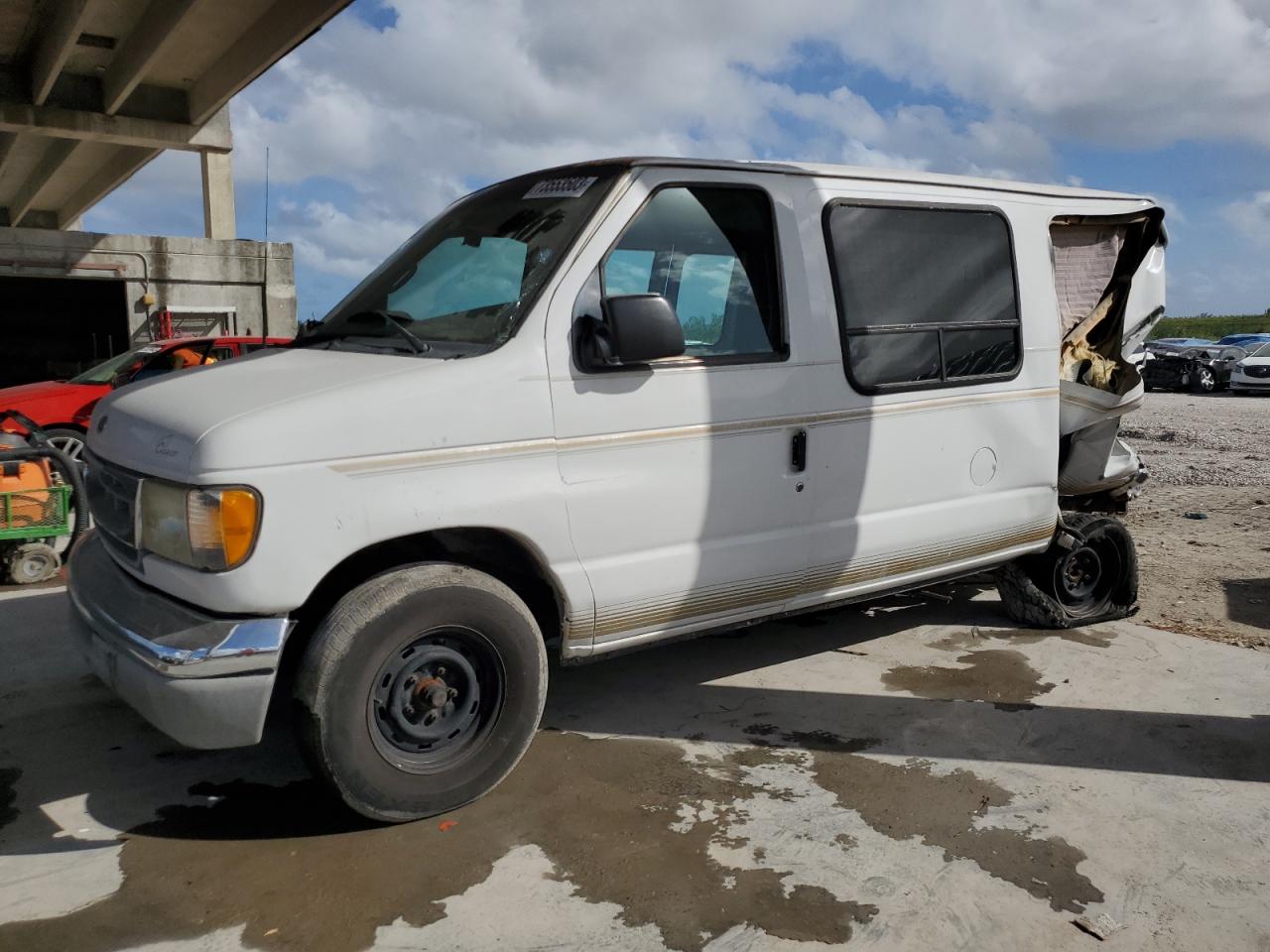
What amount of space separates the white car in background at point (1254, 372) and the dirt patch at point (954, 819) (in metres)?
23.6

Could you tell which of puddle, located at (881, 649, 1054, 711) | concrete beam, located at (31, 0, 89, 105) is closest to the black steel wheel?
puddle, located at (881, 649, 1054, 711)

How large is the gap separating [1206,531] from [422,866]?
742 cm

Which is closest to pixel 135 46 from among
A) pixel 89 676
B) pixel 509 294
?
pixel 89 676

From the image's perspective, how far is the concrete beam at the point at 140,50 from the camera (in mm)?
13641

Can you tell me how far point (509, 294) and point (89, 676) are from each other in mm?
2973

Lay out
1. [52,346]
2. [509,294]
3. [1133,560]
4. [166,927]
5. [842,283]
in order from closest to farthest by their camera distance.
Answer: [166,927] < [509,294] < [842,283] < [1133,560] < [52,346]

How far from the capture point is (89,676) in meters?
5.02

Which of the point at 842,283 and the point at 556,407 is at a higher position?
the point at 842,283

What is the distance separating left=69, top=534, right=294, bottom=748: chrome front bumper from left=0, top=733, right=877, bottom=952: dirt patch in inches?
17.6

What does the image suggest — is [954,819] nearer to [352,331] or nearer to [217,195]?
[352,331]

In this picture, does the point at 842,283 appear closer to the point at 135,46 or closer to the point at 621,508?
the point at 621,508

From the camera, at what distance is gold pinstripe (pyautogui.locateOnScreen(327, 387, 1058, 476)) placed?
3338mm

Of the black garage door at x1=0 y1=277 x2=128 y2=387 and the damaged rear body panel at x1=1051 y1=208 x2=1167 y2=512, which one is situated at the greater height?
the black garage door at x1=0 y1=277 x2=128 y2=387

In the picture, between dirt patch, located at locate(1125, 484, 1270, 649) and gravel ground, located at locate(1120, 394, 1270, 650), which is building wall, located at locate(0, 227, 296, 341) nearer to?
gravel ground, located at locate(1120, 394, 1270, 650)
